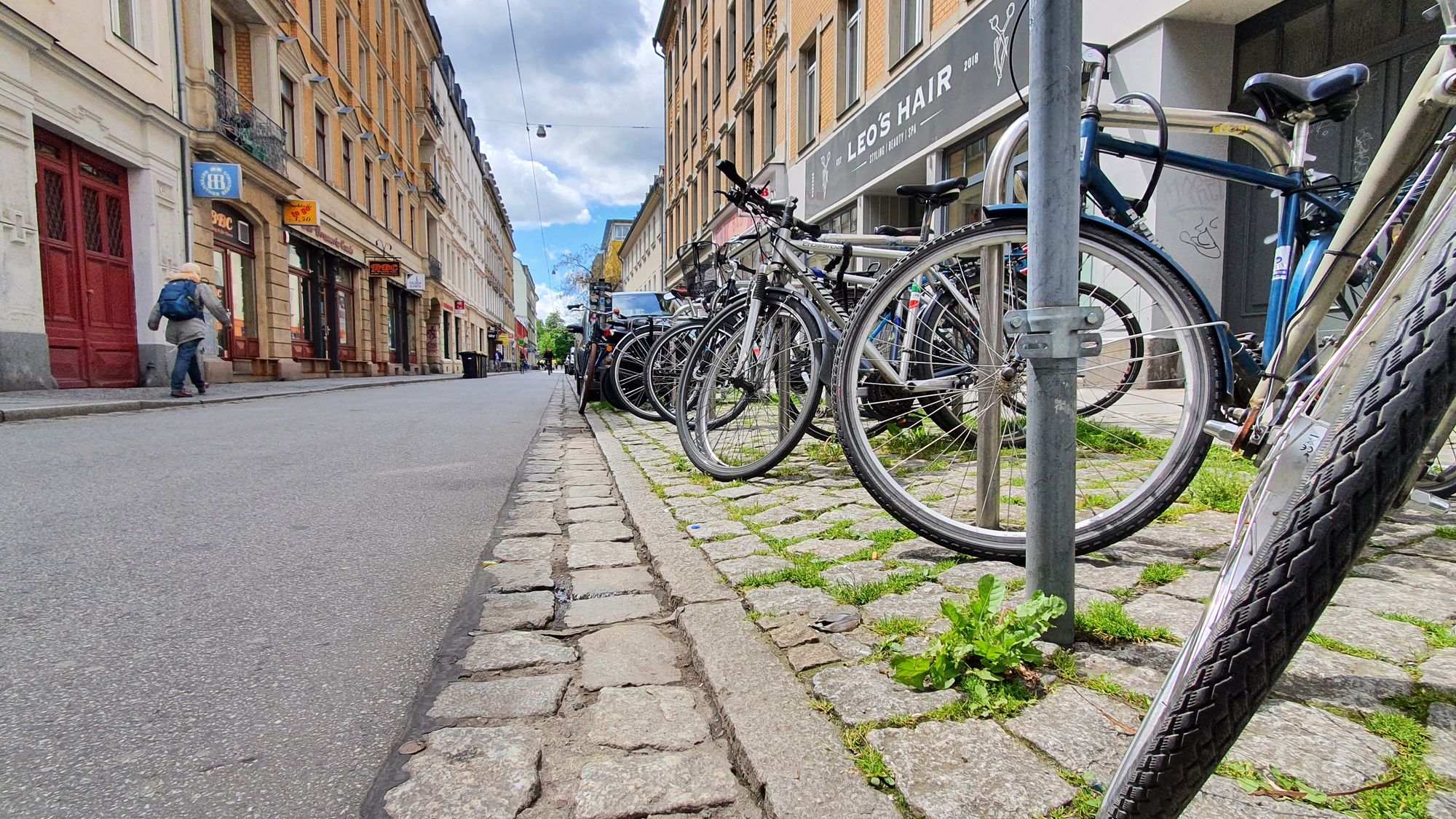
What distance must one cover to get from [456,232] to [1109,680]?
164ft

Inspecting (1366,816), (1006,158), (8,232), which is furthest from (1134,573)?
(8,232)

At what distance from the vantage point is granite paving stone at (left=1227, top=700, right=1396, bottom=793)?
3.77 feet

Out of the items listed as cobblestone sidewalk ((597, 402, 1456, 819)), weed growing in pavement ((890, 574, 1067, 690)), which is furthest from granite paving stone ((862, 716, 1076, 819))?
weed growing in pavement ((890, 574, 1067, 690))

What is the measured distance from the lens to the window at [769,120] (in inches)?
722

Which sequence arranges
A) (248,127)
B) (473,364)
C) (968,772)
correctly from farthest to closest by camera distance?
(473,364) → (248,127) → (968,772)

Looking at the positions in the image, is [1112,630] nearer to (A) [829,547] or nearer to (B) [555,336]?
(A) [829,547]

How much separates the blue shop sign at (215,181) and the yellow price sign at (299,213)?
12.9 feet

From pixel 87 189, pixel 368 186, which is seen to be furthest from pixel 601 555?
pixel 368 186

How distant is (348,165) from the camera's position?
24.7 meters

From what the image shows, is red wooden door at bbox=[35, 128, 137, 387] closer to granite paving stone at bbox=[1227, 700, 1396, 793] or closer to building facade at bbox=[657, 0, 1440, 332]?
building facade at bbox=[657, 0, 1440, 332]

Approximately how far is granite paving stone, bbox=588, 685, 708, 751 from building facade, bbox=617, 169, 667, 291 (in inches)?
1452

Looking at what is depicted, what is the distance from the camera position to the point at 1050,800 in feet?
3.72

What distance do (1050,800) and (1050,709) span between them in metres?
0.27

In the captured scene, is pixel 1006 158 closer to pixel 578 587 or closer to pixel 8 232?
pixel 578 587
